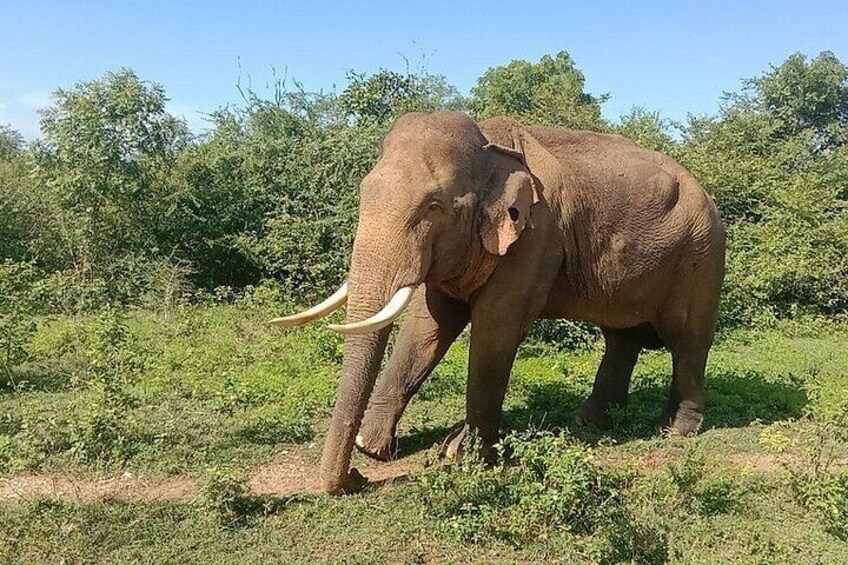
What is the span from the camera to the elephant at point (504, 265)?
531 centimetres

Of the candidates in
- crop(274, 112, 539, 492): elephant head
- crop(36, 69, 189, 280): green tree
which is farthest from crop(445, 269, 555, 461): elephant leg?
crop(36, 69, 189, 280): green tree

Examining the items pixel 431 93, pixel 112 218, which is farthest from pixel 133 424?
pixel 431 93

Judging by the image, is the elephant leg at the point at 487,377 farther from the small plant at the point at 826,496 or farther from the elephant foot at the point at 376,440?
the small plant at the point at 826,496

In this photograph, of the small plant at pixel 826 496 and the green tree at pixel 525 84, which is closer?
the small plant at pixel 826 496

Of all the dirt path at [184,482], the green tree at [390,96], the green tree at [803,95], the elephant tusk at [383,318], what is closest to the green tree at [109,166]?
the green tree at [390,96]

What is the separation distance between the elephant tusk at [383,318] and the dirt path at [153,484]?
128cm

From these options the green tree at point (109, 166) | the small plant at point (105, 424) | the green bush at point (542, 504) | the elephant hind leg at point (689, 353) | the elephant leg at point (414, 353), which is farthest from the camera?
the green tree at point (109, 166)

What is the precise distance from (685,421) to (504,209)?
3.07 m

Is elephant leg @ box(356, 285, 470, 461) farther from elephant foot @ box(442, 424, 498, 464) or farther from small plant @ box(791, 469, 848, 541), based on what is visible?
small plant @ box(791, 469, 848, 541)

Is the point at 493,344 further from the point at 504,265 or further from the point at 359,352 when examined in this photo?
the point at 359,352

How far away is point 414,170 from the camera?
545cm

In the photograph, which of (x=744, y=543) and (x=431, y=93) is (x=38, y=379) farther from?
(x=431, y=93)

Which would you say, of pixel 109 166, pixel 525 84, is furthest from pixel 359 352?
pixel 525 84

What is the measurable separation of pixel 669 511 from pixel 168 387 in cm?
525
